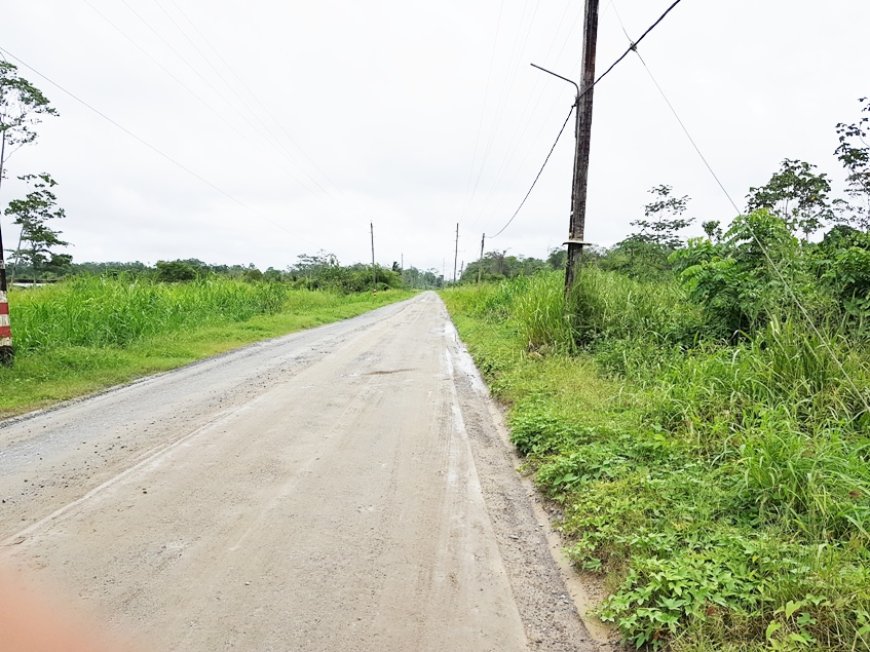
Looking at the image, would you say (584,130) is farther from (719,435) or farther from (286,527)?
(286,527)

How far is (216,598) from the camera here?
2.52 metres

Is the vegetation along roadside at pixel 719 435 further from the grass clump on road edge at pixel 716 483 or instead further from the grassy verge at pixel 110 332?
the grassy verge at pixel 110 332

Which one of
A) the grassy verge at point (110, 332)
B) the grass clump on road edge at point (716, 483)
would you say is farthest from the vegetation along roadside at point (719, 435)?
the grassy verge at point (110, 332)

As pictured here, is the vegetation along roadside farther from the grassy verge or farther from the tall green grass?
the tall green grass

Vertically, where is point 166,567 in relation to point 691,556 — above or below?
below

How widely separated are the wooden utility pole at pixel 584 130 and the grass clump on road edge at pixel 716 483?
9.24 ft

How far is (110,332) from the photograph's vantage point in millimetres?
11031

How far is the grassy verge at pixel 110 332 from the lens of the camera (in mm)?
7641

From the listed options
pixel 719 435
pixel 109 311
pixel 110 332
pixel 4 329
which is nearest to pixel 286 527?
pixel 719 435

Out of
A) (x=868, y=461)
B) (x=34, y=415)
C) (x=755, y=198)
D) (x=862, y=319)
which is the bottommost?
(x=34, y=415)

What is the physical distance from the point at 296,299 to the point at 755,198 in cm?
2110

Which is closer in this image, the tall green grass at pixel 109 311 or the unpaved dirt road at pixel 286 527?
the unpaved dirt road at pixel 286 527

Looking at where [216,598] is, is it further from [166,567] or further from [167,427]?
[167,427]

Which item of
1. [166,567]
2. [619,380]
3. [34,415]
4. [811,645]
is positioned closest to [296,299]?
[34,415]
